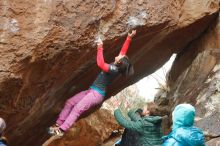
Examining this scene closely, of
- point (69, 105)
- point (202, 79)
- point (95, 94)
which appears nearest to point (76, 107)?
point (69, 105)

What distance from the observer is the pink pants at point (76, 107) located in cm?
761

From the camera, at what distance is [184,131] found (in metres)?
5.61

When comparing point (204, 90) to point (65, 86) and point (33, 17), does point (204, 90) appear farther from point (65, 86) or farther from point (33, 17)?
point (33, 17)

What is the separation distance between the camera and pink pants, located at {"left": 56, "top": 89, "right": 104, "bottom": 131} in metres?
7.61

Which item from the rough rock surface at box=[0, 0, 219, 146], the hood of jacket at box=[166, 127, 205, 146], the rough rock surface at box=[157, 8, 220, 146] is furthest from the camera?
the rough rock surface at box=[157, 8, 220, 146]

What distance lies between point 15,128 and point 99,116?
5.40 metres

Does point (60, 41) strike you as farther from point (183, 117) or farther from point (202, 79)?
point (202, 79)

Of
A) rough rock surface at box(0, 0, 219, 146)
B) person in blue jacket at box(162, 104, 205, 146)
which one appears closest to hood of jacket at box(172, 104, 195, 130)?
person in blue jacket at box(162, 104, 205, 146)

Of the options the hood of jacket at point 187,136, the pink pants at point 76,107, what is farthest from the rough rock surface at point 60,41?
the hood of jacket at point 187,136

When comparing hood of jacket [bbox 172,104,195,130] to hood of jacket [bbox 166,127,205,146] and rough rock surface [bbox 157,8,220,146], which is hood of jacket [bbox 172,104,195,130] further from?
rough rock surface [bbox 157,8,220,146]

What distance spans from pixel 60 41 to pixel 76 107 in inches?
49.9

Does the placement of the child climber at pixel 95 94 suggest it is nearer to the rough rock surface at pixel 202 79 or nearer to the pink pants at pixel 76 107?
the pink pants at pixel 76 107

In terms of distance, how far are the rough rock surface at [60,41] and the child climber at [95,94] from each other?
0.36 m

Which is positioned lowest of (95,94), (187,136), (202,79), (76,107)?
(187,136)
